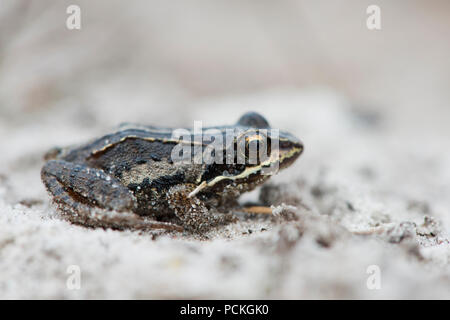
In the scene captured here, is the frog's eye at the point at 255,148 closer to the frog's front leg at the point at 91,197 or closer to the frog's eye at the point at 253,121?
the frog's eye at the point at 253,121

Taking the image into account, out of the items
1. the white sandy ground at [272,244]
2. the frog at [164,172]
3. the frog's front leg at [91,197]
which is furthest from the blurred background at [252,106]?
the frog at [164,172]

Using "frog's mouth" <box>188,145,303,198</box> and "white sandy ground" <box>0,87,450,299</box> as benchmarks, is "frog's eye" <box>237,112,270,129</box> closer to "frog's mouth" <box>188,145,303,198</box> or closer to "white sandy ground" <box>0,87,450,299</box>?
"frog's mouth" <box>188,145,303,198</box>

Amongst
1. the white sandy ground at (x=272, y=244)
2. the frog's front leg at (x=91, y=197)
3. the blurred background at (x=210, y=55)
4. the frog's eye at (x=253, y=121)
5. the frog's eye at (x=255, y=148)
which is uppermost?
the blurred background at (x=210, y=55)

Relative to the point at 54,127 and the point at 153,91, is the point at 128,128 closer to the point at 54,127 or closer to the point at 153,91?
the point at 54,127

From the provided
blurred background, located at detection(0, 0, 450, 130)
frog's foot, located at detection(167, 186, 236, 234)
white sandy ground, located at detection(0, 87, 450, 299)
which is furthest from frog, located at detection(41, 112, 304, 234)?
blurred background, located at detection(0, 0, 450, 130)

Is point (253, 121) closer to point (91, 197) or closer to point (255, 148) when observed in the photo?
point (255, 148)

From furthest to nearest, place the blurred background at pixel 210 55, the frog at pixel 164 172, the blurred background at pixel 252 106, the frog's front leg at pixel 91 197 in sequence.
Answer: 1. the blurred background at pixel 210 55
2. the frog at pixel 164 172
3. the frog's front leg at pixel 91 197
4. the blurred background at pixel 252 106

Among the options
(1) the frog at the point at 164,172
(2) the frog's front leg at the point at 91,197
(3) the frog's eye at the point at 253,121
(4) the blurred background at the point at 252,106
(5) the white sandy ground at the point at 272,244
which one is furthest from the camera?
(3) the frog's eye at the point at 253,121

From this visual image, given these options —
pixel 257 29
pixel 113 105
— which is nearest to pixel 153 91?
pixel 113 105
